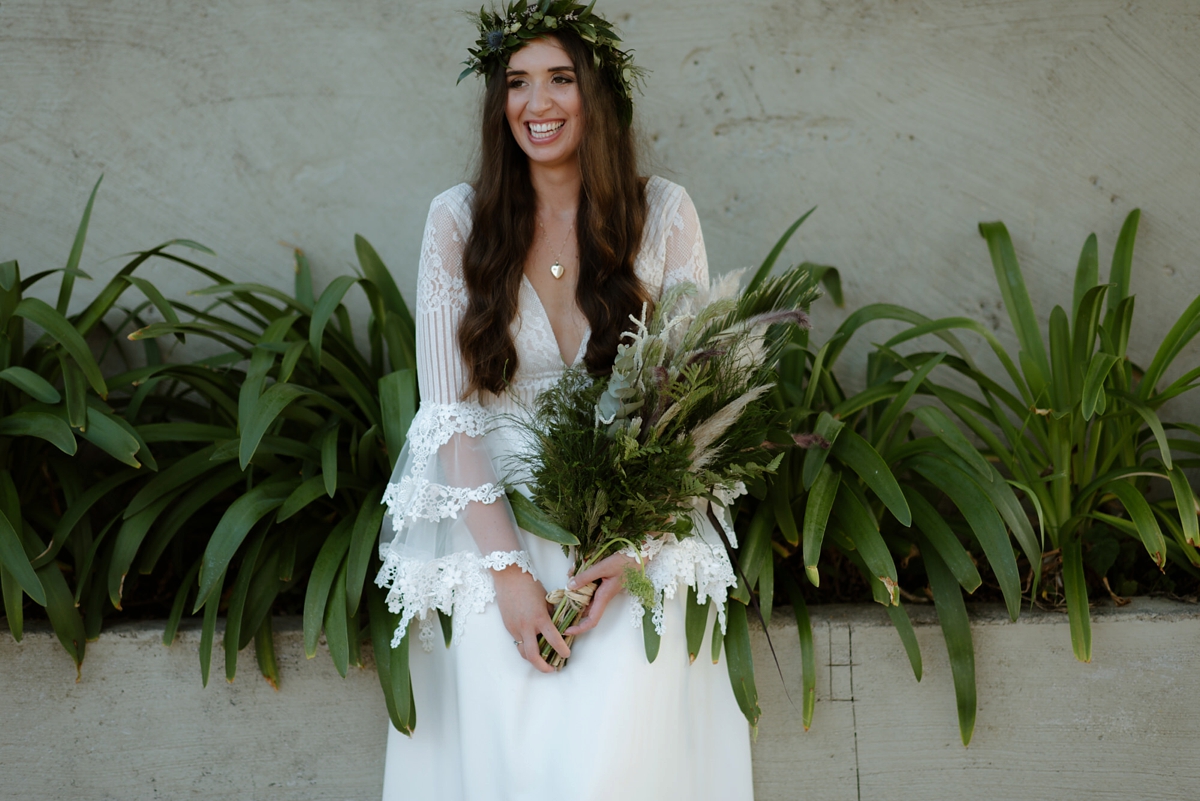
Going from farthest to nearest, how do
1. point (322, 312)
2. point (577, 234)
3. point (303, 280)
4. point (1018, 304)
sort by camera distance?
point (303, 280) → point (1018, 304) → point (322, 312) → point (577, 234)

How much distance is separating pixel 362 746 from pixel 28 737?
71 centimetres

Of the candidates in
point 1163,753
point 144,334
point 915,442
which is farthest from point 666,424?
point 1163,753

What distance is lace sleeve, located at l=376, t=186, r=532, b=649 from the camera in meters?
1.61

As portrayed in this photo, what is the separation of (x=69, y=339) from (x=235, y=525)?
1.77ft

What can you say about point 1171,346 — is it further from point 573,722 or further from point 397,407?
point 397,407

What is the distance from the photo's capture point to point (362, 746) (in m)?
1.87

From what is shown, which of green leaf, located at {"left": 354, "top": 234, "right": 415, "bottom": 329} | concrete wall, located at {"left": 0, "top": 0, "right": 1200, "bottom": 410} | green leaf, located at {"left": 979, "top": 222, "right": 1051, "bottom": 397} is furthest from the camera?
concrete wall, located at {"left": 0, "top": 0, "right": 1200, "bottom": 410}

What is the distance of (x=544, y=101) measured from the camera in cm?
173

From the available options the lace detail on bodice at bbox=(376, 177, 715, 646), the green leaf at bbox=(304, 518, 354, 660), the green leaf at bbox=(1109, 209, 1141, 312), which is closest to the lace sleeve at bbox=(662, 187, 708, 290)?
the lace detail on bodice at bbox=(376, 177, 715, 646)

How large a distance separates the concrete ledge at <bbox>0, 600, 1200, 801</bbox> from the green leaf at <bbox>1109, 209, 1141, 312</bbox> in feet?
2.57

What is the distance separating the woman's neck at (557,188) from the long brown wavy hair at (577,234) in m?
0.03

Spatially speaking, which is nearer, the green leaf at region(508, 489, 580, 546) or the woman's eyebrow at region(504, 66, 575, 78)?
the green leaf at region(508, 489, 580, 546)

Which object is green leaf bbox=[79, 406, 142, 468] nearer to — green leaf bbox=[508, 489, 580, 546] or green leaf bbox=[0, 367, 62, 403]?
green leaf bbox=[0, 367, 62, 403]

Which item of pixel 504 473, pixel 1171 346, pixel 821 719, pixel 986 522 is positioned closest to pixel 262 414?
pixel 504 473
